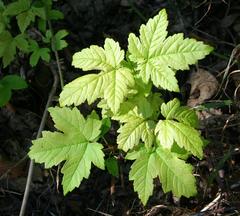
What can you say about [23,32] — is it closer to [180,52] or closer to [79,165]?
[79,165]

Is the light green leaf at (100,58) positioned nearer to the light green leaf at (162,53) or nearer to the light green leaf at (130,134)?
the light green leaf at (162,53)

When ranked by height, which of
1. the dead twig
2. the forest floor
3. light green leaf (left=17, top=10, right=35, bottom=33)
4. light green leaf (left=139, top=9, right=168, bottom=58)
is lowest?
the dead twig

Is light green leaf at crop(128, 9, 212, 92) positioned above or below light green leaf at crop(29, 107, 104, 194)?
above

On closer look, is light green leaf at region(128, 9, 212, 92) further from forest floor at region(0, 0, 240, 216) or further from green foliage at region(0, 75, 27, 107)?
green foliage at region(0, 75, 27, 107)

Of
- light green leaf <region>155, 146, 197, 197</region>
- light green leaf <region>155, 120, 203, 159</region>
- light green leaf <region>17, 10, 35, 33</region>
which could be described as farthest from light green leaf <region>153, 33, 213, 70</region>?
light green leaf <region>17, 10, 35, 33</region>

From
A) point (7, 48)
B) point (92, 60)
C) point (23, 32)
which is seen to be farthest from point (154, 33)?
point (7, 48)

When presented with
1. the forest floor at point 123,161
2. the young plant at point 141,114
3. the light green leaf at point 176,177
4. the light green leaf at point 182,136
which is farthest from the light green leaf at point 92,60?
the forest floor at point 123,161
